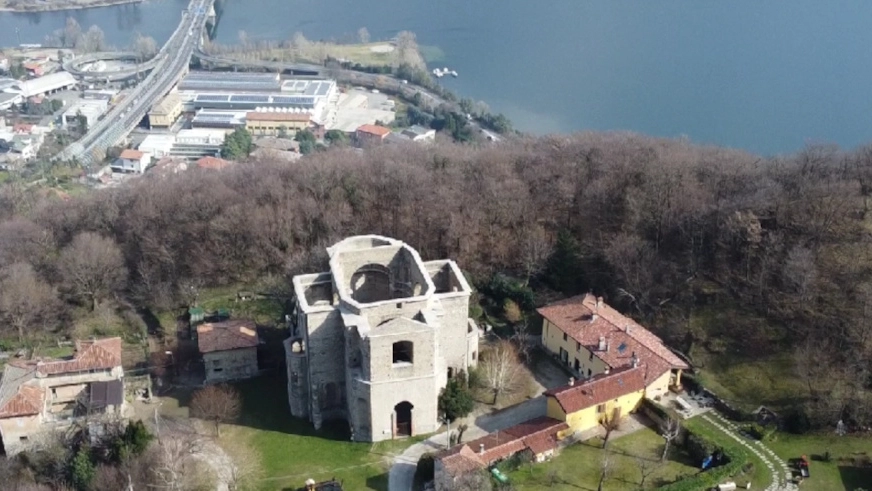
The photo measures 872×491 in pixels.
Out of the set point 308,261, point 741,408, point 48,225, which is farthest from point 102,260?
point 741,408

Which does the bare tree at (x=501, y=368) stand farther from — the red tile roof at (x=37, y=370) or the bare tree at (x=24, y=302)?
the bare tree at (x=24, y=302)

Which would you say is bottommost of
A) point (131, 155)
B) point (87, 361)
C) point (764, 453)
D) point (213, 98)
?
point (764, 453)

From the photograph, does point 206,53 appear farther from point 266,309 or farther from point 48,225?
point 266,309

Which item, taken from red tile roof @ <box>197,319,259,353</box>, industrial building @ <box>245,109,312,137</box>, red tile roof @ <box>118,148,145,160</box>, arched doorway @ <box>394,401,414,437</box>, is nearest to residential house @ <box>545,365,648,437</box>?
arched doorway @ <box>394,401,414,437</box>

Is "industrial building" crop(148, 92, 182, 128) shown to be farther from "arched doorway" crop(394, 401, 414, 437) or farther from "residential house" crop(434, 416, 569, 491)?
"residential house" crop(434, 416, 569, 491)

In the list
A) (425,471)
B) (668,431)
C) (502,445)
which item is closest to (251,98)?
(425,471)

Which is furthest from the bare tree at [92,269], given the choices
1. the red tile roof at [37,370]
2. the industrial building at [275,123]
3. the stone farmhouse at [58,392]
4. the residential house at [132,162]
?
the industrial building at [275,123]

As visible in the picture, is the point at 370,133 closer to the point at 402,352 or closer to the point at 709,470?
the point at 402,352
